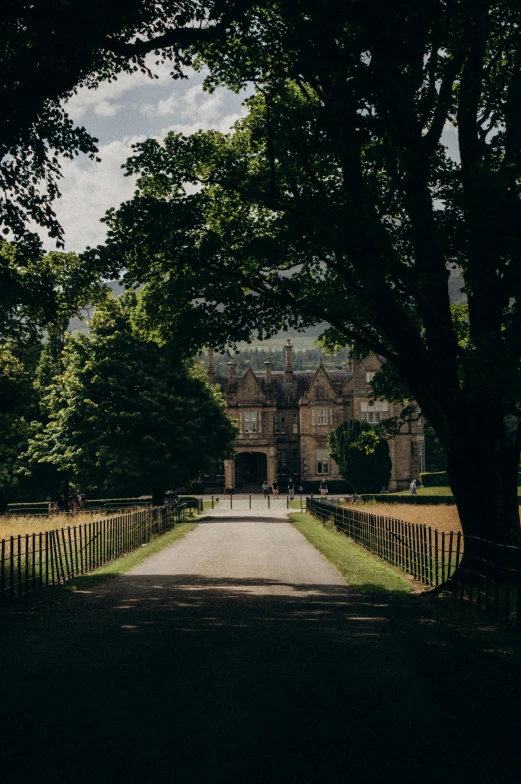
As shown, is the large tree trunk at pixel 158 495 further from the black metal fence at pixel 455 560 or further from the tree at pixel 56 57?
the tree at pixel 56 57

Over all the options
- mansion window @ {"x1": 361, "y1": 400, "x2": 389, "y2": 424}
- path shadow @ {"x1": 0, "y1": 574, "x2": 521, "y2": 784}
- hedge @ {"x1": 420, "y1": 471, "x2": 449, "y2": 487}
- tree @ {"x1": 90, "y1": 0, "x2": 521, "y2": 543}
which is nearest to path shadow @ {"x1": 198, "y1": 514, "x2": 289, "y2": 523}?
tree @ {"x1": 90, "y1": 0, "x2": 521, "y2": 543}

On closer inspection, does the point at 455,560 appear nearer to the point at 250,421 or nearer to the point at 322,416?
the point at 322,416

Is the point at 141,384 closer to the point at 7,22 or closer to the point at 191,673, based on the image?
the point at 7,22

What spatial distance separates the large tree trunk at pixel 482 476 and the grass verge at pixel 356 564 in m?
1.96

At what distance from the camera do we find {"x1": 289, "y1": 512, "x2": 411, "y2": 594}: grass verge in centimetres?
1677

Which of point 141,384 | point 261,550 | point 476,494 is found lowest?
point 261,550

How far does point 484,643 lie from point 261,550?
16.3 m

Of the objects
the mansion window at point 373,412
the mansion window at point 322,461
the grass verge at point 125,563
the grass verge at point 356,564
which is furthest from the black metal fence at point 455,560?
the mansion window at point 322,461

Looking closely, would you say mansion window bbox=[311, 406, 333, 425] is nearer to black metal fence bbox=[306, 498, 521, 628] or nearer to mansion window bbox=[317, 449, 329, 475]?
mansion window bbox=[317, 449, 329, 475]

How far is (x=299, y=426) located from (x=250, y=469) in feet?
24.5

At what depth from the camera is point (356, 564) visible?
21047 mm

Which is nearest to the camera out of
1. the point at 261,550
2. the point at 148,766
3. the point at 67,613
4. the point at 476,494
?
the point at 148,766

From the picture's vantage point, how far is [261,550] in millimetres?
26234

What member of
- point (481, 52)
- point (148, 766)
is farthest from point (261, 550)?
point (148, 766)
